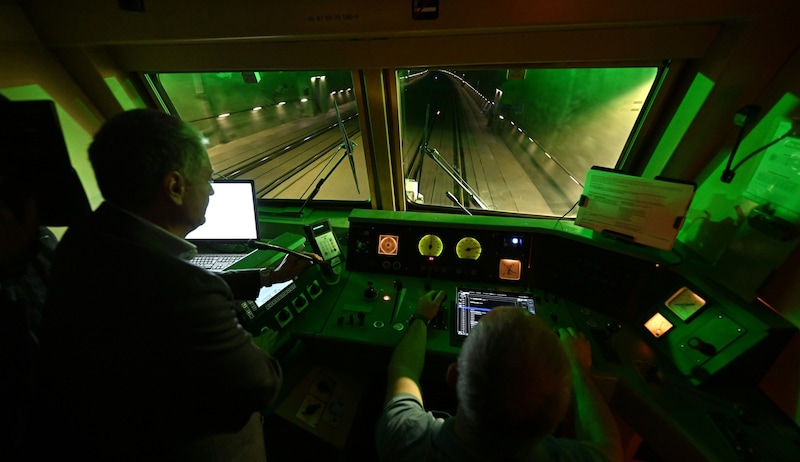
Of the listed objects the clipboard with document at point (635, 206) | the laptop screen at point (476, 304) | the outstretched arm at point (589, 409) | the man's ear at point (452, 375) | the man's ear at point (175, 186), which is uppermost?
the man's ear at point (175, 186)

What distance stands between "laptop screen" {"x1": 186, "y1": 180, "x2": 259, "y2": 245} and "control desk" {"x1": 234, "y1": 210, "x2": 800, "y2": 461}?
0.70 metres

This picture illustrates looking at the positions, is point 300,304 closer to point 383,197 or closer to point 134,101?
point 383,197

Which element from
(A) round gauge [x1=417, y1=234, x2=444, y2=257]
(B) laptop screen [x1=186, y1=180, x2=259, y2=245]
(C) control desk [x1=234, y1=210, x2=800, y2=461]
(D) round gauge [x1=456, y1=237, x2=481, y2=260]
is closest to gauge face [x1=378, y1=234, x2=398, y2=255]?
(C) control desk [x1=234, y1=210, x2=800, y2=461]

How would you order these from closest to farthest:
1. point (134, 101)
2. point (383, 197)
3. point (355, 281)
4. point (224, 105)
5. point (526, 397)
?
1. point (526, 397)
2. point (355, 281)
3. point (134, 101)
4. point (383, 197)
5. point (224, 105)

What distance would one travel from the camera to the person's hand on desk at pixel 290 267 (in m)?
1.55

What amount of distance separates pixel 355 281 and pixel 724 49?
1961 mm

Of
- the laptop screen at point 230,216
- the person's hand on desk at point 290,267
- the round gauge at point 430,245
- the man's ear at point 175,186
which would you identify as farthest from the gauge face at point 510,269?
the laptop screen at point 230,216

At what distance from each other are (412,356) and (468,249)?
71 cm

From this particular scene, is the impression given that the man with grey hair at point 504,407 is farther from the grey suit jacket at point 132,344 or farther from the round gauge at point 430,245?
the round gauge at point 430,245

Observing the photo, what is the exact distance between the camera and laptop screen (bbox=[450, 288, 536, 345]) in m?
1.45

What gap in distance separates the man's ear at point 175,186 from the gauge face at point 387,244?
1075 mm

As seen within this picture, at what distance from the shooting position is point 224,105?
2.55 metres

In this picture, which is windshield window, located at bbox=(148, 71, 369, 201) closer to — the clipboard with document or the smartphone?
the smartphone

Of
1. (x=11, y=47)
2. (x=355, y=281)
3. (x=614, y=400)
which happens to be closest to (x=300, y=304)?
(x=355, y=281)
